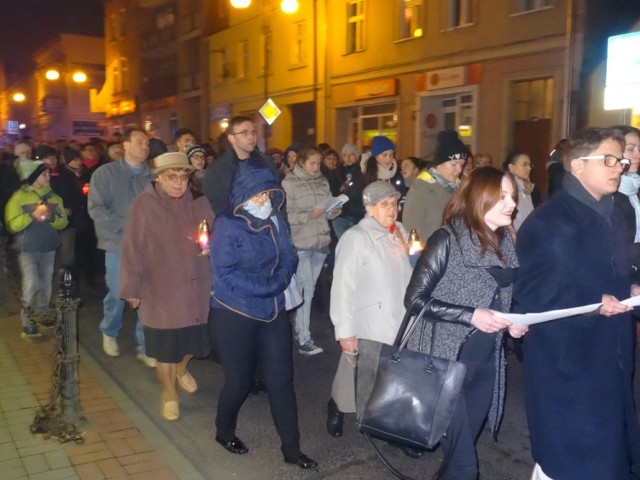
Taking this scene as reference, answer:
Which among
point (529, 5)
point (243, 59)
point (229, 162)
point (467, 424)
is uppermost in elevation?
point (243, 59)

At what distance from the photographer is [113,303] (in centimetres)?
658

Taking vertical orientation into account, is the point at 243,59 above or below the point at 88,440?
above

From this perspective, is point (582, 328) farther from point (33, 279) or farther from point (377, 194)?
point (33, 279)

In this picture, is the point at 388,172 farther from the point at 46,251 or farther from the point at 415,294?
the point at 415,294

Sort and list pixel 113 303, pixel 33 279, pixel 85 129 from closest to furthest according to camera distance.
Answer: pixel 113 303 → pixel 33 279 → pixel 85 129

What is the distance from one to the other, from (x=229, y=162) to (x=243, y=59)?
2294cm

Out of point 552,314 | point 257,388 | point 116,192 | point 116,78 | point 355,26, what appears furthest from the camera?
point 116,78

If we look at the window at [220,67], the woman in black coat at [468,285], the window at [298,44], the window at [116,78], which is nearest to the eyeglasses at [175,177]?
the woman in black coat at [468,285]

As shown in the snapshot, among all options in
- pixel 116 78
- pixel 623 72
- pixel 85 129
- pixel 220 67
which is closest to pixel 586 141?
pixel 623 72

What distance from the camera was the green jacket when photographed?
271 inches

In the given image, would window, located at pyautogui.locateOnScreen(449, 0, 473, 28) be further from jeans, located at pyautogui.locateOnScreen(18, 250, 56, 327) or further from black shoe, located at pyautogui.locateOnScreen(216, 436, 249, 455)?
black shoe, located at pyautogui.locateOnScreen(216, 436, 249, 455)

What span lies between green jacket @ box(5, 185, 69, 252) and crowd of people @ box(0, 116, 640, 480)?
0.11 ft

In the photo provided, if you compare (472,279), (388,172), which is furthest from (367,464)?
(388,172)

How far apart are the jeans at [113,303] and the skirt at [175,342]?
1409mm
